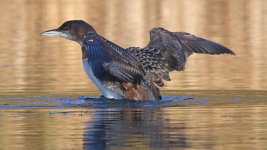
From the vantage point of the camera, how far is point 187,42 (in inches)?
648

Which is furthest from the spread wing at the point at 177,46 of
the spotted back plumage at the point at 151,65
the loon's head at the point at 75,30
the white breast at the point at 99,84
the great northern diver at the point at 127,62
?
the white breast at the point at 99,84

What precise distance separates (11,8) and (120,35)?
35.7 ft

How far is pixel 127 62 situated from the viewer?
14.6m

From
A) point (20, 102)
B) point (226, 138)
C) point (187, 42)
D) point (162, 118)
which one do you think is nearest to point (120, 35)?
point (187, 42)

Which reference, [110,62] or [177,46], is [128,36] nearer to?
[177,46]

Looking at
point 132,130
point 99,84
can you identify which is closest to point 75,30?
point 99,84

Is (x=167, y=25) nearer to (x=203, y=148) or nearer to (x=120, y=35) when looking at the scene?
(x=120, y=35)

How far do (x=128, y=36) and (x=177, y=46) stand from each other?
32.3 feet

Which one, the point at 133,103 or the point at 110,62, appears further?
the point at 133,103

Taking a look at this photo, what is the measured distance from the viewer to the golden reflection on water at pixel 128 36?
57.1ft

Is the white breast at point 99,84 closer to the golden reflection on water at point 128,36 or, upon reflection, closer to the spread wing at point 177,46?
the spread wing at point 177,46

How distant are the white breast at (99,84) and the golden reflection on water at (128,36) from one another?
1582mm

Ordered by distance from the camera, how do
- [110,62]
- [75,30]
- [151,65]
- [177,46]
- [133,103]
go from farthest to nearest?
1. [177,46]
2. [75,30]
3. [151,65]
4. [133,103]
5. [110,62]

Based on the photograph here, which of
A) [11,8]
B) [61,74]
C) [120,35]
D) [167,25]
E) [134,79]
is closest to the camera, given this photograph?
[134,79]
